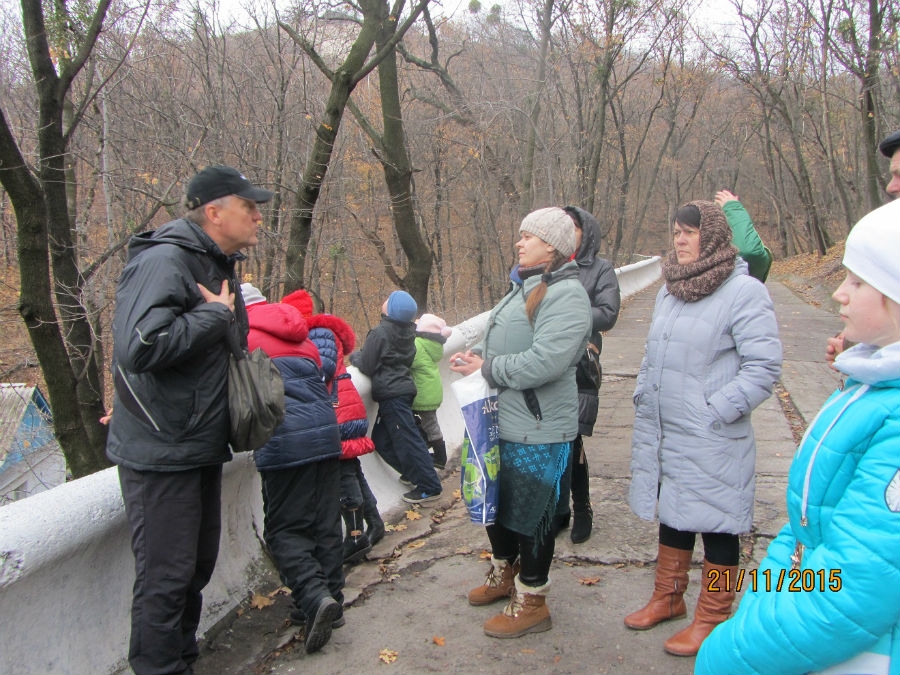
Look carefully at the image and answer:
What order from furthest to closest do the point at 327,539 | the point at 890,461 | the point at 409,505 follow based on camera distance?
the point at 409,505, the point at 327,539, the point at 890,461

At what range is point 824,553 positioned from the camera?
5.11 feet

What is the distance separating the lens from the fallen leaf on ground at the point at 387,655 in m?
3.13

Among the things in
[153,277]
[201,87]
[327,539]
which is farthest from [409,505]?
[201,87]

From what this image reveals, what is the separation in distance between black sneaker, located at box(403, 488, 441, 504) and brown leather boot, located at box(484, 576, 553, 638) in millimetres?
1911

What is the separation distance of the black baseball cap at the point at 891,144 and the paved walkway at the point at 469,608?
2147 mm

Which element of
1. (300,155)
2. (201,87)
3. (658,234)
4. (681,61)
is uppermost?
(681,61)

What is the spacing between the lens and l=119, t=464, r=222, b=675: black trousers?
8.55 feet

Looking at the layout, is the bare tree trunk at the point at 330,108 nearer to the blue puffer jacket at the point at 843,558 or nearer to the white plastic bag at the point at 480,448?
the white plastic bag at the point at 480,448

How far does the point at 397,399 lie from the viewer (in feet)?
17.0

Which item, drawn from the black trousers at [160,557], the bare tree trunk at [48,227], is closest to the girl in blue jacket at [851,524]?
the black trousers at [160,557]

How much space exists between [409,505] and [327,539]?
1.61 meters

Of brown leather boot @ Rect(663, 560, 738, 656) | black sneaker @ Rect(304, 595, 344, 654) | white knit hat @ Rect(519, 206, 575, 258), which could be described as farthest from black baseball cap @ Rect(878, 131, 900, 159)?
black sneaker @ Rect(304, 595, 344, 654)

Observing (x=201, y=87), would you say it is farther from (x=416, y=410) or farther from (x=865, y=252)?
(x=865, y=252)
